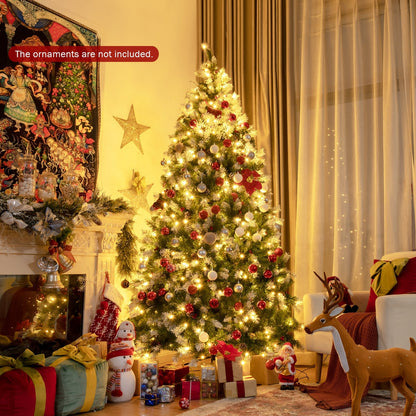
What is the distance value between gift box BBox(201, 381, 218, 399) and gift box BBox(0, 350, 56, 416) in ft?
3.24

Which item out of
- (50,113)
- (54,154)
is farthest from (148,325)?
(50,113)

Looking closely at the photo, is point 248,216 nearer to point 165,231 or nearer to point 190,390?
point 165,231

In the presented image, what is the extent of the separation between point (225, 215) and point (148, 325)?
39.5 inches

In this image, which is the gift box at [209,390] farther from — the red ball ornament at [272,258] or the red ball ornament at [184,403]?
the red ball ornament at [272,258]

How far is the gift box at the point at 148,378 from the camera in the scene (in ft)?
11.0

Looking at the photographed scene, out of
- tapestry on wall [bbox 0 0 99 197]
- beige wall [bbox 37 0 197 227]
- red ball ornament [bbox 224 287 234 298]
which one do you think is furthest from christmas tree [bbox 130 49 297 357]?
tapestry on wall [bbox 0 0 99 197]

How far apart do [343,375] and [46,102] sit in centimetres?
283

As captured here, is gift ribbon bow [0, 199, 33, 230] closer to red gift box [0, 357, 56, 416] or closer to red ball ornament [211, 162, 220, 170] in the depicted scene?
red gift box [0, 357, 56, 416]

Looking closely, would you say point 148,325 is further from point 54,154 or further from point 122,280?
point 54,154

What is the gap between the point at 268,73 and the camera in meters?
5.10

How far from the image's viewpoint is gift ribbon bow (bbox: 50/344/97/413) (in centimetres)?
301

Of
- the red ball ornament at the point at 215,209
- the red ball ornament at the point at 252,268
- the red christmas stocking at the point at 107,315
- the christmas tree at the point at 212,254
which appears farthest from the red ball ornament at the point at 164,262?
the red ball ornament at the point at 252,268

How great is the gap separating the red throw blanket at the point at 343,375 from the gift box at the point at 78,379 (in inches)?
51.3

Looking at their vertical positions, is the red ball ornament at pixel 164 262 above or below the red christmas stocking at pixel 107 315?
above
